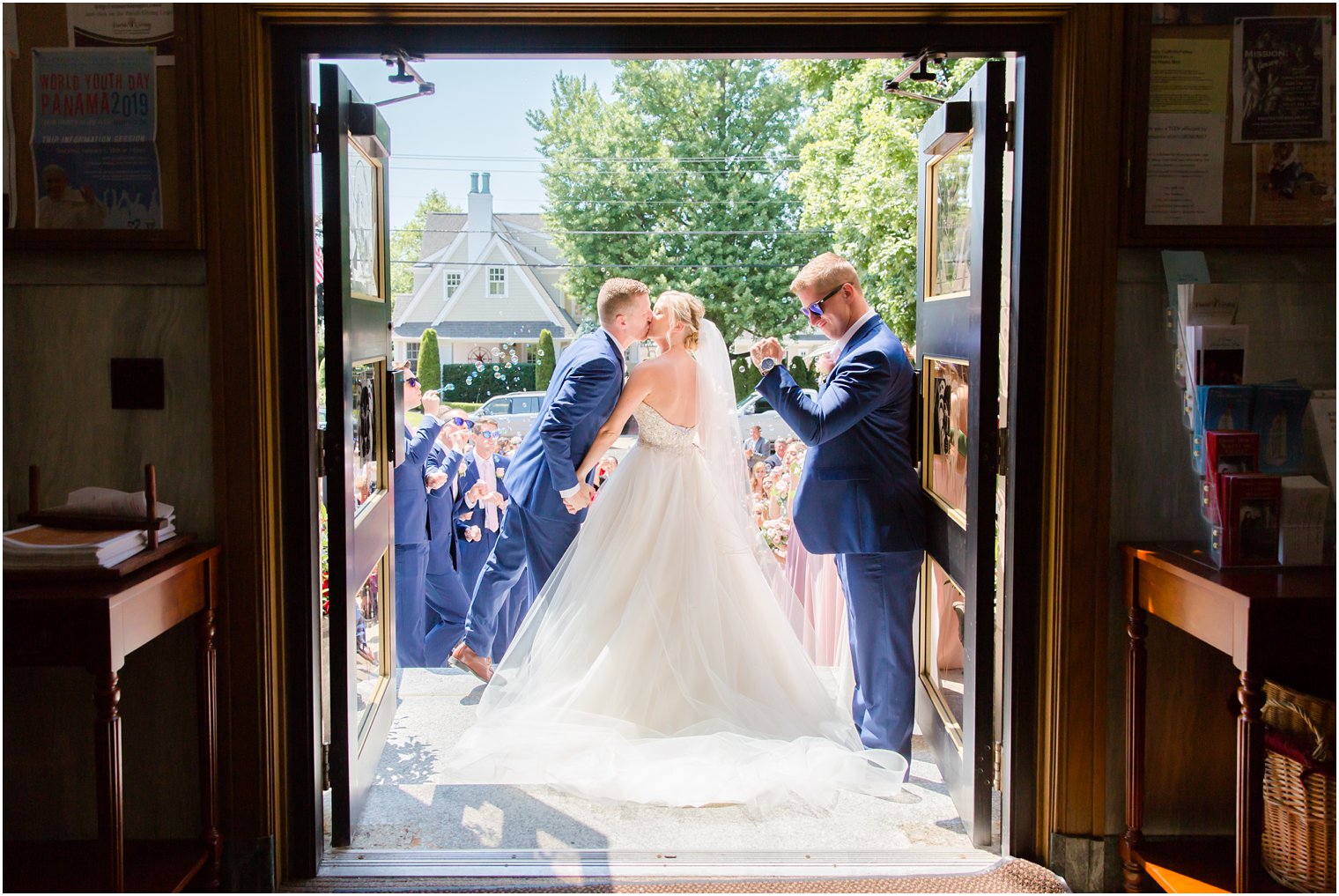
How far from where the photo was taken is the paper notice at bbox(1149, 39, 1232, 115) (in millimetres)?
2385

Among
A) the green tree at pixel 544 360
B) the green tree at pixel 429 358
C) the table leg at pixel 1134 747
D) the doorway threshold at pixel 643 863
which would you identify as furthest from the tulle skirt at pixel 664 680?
the green tree at pixel 429 358

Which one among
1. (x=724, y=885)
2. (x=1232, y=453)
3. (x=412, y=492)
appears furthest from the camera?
(x=412, y=492)

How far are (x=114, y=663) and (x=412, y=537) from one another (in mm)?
2259

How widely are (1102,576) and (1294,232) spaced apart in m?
0.92

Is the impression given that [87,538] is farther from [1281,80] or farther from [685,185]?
[685,185]

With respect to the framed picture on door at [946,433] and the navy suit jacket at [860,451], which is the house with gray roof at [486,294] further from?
the framed picture on door at [946,433]

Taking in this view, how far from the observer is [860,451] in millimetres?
3369

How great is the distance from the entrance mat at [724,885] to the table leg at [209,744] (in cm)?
21

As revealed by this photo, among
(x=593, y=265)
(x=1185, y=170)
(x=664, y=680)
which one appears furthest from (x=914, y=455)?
(x=593, y=265)

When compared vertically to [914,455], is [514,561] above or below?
below

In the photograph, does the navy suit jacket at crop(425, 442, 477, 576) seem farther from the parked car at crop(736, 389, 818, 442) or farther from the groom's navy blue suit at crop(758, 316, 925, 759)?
the parked car at crop(736, 389, 818, 442)

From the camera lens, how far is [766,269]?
18.6m

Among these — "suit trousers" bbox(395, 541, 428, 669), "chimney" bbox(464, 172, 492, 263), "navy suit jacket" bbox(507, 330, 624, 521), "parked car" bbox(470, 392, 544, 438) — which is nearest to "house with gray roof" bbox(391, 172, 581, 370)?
"chimney" bbox(464, 172, 492, 263)

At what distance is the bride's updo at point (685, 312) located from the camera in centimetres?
405
